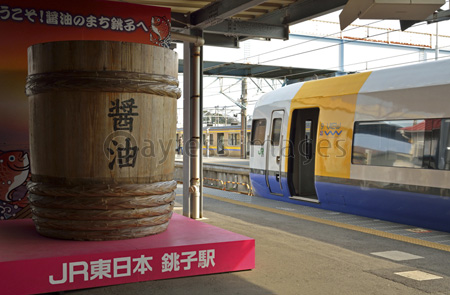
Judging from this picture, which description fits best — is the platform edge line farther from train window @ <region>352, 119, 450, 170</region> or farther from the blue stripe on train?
train window @ <region>352, 119, 450, 170</region>

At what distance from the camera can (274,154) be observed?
12289 mm

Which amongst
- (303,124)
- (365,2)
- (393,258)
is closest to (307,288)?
(393,258)

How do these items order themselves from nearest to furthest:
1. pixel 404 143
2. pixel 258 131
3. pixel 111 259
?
1. pixel 111 259
2. pixel 404 143
3. pixel 258 131

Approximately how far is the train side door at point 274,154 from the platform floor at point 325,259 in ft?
8.33

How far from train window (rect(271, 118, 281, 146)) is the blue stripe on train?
1857mm

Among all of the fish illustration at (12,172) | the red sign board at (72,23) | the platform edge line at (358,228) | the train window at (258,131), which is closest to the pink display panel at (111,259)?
the fish illustration at (12,172)

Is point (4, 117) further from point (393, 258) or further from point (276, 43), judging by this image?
point (276, 43)

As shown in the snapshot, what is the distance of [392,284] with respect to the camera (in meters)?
4.92

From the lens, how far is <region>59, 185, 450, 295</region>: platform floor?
15.2 ft

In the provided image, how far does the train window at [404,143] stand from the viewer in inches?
316

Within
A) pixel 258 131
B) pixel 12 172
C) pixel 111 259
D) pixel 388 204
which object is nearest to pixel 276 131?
pixel 258 131

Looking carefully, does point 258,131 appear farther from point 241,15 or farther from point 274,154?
point 241,15

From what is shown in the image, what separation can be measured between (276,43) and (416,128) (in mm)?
12953

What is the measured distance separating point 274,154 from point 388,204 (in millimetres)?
3900
